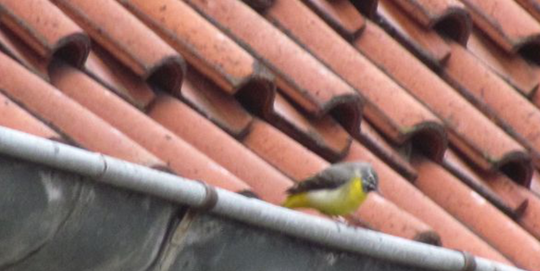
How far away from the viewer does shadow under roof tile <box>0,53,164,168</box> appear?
16.6ft

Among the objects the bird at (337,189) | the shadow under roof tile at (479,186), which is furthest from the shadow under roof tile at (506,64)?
the bird at (337,189)

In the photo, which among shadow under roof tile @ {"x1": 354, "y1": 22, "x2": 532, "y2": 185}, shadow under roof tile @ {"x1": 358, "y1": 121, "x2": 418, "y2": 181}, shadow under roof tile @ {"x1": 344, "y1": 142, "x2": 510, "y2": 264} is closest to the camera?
shadow under roof tile @ {"x1": 344, "y1": 142, "x2": 510, "y2": 264}

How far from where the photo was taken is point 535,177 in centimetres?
719

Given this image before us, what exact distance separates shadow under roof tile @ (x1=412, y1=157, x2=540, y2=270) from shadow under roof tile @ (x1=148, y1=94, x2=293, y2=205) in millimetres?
960

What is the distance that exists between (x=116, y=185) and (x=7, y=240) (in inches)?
11.9

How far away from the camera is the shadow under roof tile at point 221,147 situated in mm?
5625

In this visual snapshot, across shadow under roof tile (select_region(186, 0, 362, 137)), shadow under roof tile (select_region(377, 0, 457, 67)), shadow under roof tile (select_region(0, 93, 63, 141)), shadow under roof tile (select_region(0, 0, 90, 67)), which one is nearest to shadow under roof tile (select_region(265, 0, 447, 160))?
shadow under roof tile (select_region(186, 0, 362, 137))

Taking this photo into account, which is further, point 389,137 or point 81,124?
point 389,137

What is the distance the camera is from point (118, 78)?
18.8 feet

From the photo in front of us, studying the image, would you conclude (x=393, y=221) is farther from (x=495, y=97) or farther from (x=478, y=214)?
(x=495, y=97)

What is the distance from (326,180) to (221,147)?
1.47 feet

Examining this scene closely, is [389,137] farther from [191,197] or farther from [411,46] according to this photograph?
[191,197]

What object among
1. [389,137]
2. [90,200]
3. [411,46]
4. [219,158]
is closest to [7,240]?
[90,200]

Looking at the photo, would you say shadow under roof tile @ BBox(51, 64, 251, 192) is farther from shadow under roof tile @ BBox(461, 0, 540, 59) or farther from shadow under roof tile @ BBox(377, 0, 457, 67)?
shadow under roof tile @ BBox(461, 0, 540, 59)
